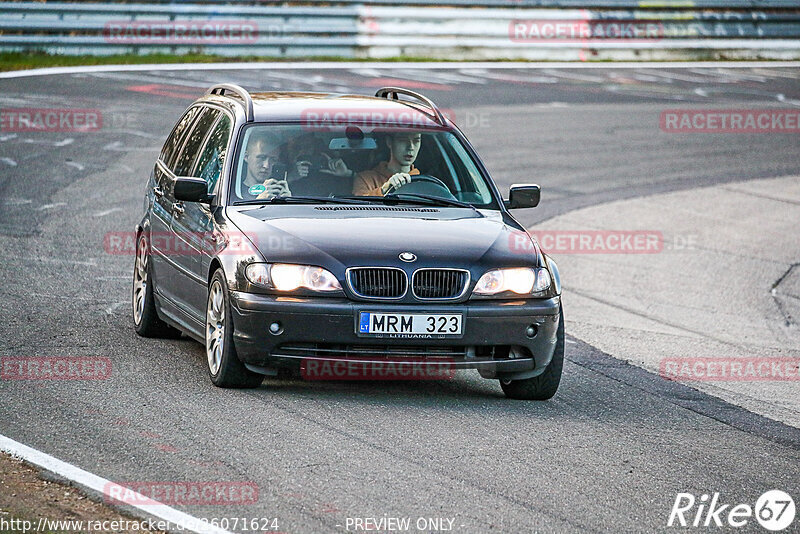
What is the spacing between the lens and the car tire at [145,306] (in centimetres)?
955

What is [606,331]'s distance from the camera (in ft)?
36.6

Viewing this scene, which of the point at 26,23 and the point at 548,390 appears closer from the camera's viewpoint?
the point at 548,390

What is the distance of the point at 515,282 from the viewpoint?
7.86 meters

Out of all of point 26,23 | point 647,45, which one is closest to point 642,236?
point 26,23

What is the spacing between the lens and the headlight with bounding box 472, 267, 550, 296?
25.5 feet

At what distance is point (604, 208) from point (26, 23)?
13.8 meters

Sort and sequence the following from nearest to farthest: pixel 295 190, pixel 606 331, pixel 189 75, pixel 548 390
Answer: pixel 548 390
pixel 295 190
pixel 606 331
pixel 189 75

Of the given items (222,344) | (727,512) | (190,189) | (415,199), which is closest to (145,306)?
(190,189)

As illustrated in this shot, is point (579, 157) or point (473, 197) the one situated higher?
point (473, 197)

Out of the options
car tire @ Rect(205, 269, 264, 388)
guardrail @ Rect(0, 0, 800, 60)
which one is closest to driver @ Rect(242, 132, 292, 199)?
car tire @ Rect(205, 269, 264, 388)

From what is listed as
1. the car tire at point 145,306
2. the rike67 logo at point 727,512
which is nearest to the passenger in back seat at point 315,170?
the car tire at point 145,306

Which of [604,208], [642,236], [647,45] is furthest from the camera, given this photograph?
[647,45]

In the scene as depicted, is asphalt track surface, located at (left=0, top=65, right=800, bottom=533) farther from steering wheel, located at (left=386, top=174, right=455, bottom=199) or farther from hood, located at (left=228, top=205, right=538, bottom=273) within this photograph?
steering wheel, located at (left=386, top=174, right=455, bottom=199)

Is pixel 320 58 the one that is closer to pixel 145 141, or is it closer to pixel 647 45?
pixel 647 45
